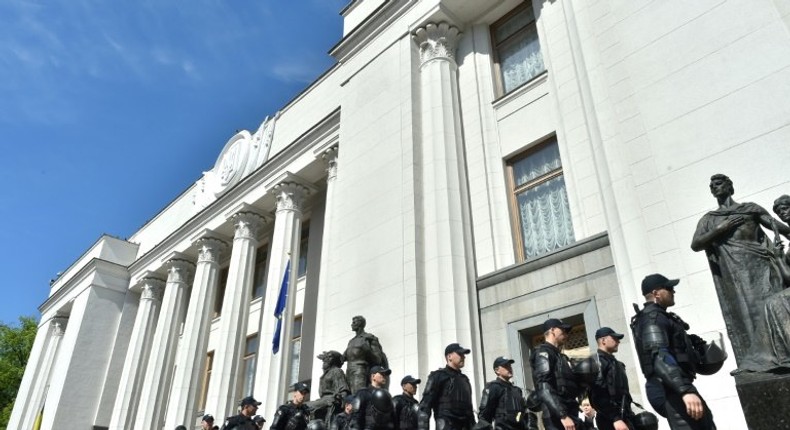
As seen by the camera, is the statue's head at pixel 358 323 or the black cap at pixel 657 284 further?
the statue's head at pixel 358 323

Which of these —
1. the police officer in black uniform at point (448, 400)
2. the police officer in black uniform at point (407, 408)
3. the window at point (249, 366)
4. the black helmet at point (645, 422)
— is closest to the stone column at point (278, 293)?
the window at point (249, 366)

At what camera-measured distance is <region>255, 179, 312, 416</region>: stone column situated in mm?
16422

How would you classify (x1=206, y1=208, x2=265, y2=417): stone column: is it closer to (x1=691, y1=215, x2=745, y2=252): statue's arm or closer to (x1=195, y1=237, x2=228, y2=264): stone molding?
(x1=195, y1=237, x2=228, y2=264): stone molding

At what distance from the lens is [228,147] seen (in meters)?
26.8

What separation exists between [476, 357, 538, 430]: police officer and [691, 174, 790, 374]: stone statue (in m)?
2.19

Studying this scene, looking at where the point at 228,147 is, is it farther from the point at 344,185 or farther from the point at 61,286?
the point at 61,286

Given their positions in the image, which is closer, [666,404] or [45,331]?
[666,404]

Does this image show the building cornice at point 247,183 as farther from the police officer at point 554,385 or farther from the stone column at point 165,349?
the police officer at point 554,385

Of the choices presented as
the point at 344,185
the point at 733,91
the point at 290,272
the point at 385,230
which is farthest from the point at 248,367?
the point at 733,91

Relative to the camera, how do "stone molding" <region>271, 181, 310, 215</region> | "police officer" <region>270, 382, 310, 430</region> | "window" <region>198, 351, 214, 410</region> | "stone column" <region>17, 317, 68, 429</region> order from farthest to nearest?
"stone column" <region>17, 317, 68, 429</region> < "window" <region>198, 351, 214, 410</region> < "stone molding" <region>271, 181, 310, 215</region> < "police officer" <region>270, 382, 310, 430</region>

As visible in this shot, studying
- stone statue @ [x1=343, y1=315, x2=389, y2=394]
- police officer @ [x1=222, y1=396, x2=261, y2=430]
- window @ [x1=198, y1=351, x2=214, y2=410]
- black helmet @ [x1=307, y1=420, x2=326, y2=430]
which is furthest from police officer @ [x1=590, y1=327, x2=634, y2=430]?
window @ [x1=198, y1=351, x2=214, y2=410]

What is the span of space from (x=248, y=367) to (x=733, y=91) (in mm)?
18517

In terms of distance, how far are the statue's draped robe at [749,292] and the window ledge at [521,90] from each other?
7912 mm

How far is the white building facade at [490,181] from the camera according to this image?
8.06 metres
